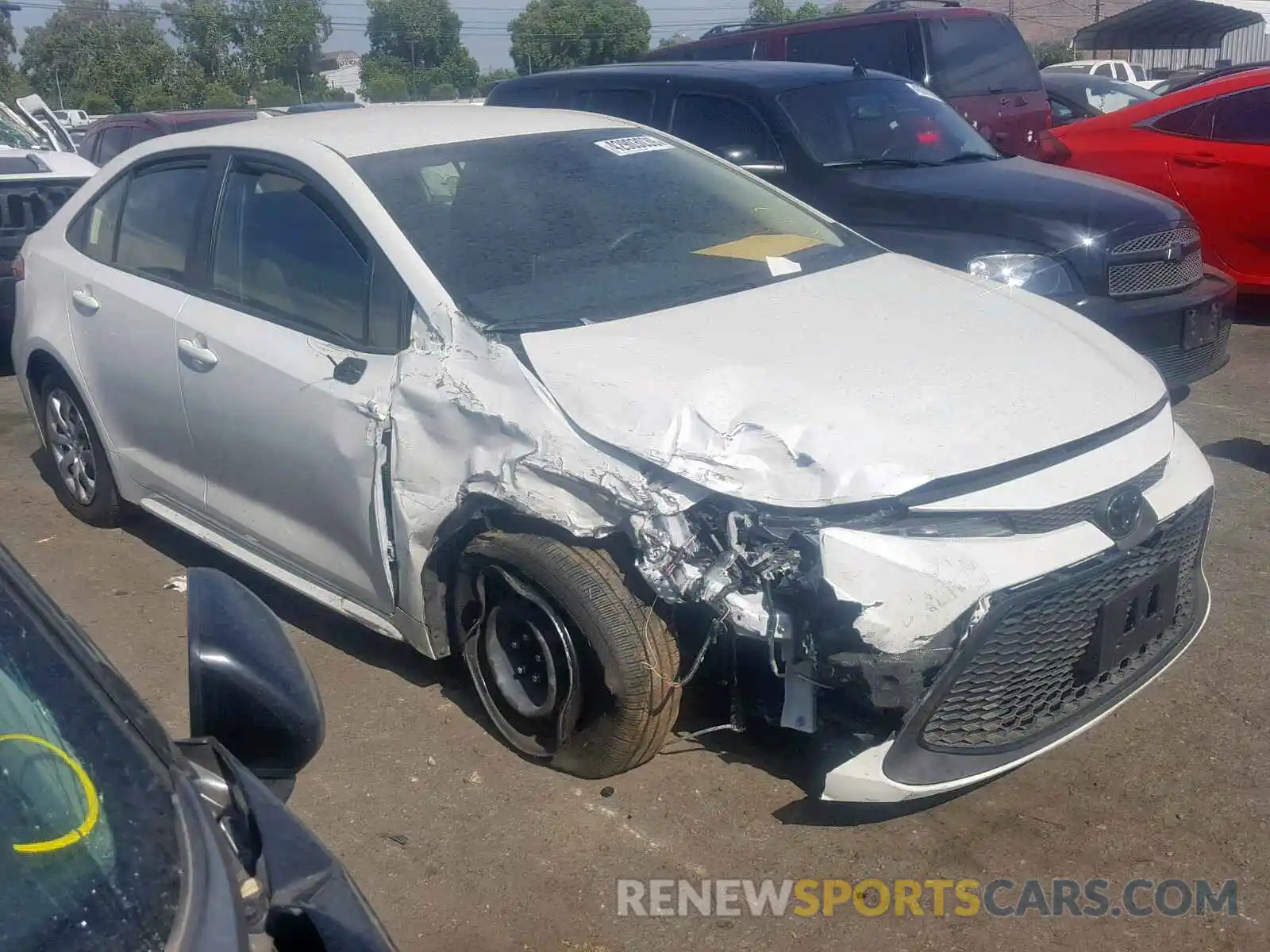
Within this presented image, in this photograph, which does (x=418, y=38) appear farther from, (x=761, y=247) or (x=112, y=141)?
(x=761, y=247)

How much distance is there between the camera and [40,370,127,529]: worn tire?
4918 mm

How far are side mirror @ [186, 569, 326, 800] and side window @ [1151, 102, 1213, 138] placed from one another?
7776mm

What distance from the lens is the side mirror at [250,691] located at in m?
1.84

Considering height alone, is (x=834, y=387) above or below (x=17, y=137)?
below

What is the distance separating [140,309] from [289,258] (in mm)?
799

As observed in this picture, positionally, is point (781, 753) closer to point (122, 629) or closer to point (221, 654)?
point (221, 654)

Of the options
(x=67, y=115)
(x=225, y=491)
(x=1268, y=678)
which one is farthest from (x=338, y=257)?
(x=67, y=115)

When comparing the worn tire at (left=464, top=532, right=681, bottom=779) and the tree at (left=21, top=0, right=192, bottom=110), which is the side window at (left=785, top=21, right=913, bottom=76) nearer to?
the worn tire at (left=464, top=532, right=681, bottom=779)

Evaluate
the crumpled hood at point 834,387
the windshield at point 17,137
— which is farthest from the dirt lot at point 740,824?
the windshield at point 17,137

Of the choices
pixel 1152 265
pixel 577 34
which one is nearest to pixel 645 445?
pixel 1152 265

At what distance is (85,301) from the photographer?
466 centimetres

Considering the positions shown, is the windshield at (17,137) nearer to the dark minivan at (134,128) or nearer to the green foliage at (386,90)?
the dark minivan at (134,128)

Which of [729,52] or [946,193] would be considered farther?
[729,52]

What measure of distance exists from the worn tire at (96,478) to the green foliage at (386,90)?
3933cm
